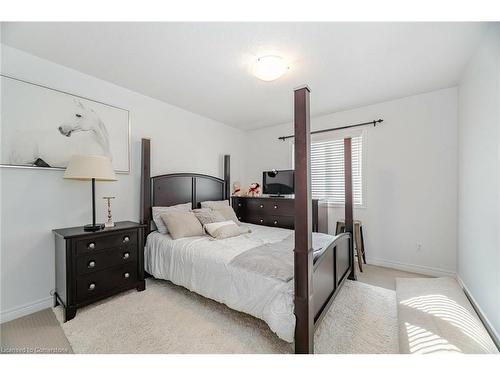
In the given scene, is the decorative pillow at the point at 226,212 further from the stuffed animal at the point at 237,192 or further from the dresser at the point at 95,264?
the dresser at the point at 95,264

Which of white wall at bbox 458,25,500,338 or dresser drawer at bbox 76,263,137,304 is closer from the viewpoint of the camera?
white wall at bbox 458,25,500,338

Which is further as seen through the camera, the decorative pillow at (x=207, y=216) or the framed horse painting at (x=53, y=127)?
the decorative pillow at (x=207, y=216)

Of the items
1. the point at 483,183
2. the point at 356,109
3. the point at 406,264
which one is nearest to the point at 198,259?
the point at 483,183

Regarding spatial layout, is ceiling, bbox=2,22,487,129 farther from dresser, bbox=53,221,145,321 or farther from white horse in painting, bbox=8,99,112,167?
dresser, bbox=53,221,145,321

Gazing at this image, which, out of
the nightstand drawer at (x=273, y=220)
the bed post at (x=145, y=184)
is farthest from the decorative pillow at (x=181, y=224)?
the nightstand drawer at (x=273, y=220)

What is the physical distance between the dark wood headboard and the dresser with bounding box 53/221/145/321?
46cm

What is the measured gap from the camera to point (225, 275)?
70.8 inches

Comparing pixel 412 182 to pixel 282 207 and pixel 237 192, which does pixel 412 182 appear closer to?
pixel 282 207

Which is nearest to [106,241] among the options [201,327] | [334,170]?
[201,327]

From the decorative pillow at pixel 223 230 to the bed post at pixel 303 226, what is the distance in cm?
127

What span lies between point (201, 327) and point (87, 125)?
2.45 metres

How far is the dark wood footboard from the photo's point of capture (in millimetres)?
1588

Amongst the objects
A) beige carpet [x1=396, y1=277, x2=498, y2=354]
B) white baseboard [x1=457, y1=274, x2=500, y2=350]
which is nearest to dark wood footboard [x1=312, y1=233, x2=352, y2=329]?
beige carpet [x1=396, y1=277, x2=498, y2=354]

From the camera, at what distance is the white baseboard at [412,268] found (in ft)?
8.99
